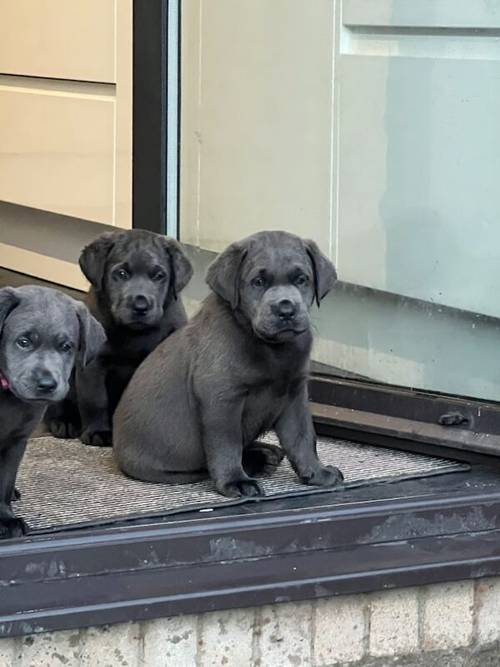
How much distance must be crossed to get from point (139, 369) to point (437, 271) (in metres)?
0.85

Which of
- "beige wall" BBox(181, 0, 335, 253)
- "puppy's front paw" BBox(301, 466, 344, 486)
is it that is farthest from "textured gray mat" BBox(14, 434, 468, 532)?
"beige wall" BBox(181, 0, 335, 253)

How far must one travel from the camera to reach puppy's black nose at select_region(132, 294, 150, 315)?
395cm

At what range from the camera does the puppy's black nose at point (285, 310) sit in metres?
3.30

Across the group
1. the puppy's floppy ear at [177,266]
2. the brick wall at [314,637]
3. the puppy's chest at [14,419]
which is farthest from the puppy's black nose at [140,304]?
the brick wall at [314,637]

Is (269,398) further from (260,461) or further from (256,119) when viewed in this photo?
(256,119)

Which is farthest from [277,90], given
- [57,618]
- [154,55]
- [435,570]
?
[57,618]

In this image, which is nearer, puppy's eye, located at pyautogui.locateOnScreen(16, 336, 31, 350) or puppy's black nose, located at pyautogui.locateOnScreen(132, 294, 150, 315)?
puppy's eye, located at pyautogui.locateOnScreen(16, 336, 31, 350)

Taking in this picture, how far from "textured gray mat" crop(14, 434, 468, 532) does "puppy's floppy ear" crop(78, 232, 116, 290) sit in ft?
1.55

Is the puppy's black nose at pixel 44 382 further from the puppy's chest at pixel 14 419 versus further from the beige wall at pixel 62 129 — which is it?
the beige wall at pixel 62 129

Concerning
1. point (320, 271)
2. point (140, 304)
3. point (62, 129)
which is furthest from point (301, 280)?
point (62, 129)

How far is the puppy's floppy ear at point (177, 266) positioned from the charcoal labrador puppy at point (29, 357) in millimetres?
903

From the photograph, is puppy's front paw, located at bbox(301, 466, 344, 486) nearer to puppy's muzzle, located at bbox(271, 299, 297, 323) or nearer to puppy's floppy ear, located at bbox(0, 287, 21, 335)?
puppy's muzzle, located at bbox(271, 299, 297, 323)

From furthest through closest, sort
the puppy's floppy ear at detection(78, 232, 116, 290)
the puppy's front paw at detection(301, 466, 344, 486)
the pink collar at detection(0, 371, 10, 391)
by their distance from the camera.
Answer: the puppy's floppy ear at detection(78, 232, 116, 290)
the puppy's front paw at detection(301, 466, 344, 486)
the pink collar at detection(0, 371, 10, 391)

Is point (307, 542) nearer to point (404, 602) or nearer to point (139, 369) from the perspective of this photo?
point (404, 602)
